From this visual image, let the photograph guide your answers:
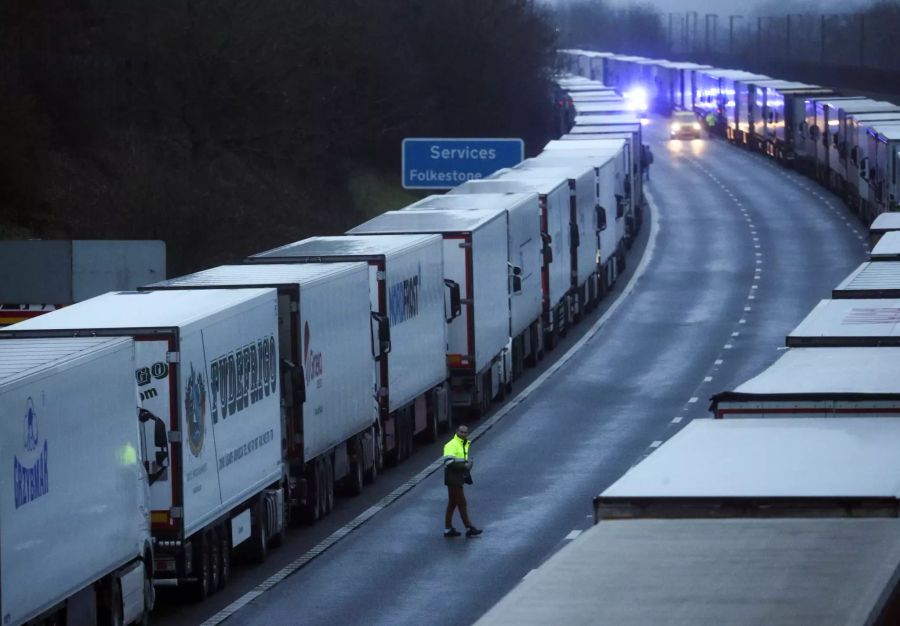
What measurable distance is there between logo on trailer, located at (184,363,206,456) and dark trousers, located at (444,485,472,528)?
4676 mm

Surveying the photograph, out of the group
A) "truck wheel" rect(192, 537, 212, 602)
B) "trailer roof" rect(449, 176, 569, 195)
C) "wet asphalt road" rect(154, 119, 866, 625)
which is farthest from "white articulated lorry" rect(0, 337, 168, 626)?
"trailer roof" rect(449, 176, 569, 195)

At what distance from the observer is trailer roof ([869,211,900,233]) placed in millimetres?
44875

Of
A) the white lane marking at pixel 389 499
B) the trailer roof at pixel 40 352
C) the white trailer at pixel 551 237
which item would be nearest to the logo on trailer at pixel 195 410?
the white lane marking at pixel 389 499

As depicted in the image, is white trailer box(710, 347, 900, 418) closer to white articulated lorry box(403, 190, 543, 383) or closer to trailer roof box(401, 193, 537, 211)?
white articulated lorry box(403, 190, 543, 383)

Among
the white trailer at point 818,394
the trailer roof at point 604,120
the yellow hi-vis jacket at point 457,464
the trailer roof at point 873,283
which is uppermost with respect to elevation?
the trailer roof at point 604,120

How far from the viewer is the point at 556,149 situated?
59188mm

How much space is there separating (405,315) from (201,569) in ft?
32.7

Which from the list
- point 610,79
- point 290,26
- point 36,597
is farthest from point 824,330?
point 610,79

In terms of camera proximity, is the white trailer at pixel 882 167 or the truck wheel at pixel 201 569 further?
the white trailer at pixel 882 167

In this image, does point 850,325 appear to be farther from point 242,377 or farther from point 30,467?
point 30,467

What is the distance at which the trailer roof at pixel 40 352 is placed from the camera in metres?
16.8

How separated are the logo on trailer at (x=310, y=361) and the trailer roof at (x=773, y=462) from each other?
23.3 feet

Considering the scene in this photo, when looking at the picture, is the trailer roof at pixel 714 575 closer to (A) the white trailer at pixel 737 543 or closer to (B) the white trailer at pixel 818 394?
(A) the white trailer at pixel 737 543

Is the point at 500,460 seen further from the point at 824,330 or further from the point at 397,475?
the point at 824,330
